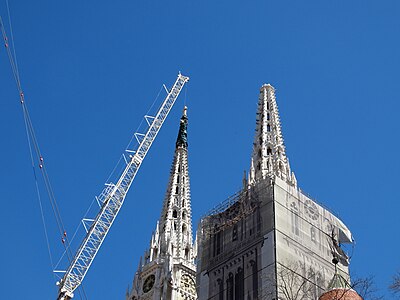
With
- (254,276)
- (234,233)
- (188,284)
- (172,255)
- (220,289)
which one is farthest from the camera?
(172,255)

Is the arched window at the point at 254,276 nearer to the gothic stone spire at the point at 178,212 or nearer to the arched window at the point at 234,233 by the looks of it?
the arched window at the point at 234,233

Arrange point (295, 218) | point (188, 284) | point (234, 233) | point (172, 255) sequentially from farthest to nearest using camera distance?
point (172, 255), point (188, 284), point (234, 233), point (295, 218)

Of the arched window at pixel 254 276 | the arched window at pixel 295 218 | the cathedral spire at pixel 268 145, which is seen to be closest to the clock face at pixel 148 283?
the cathedral spire at pixel 268 145

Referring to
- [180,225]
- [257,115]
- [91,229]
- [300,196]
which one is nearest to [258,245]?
[300,196]

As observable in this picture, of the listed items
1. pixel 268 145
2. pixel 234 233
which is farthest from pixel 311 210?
pixel 268 145

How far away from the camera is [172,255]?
116062 millimetres

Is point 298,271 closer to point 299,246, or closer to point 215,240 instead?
point 299,246

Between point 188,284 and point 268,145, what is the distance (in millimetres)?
30209

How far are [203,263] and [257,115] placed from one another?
24988mm

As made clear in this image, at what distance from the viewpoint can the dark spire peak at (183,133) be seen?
144375 millimetres

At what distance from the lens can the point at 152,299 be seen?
361 ft

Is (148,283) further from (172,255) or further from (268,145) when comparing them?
(268,145)

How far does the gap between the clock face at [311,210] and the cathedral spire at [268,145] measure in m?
4.35

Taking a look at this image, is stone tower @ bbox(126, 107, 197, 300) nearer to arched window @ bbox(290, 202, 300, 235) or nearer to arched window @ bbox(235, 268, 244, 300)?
arched window @ bbox(235, 268, 244, 300)
